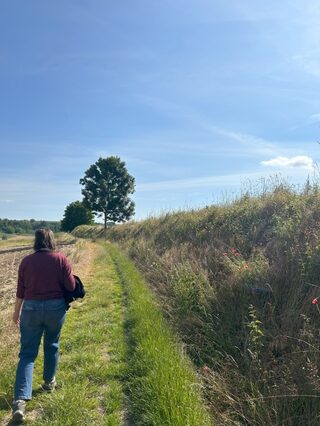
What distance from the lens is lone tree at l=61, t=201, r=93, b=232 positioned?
6481 centimetres

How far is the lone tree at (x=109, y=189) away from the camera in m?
53.4

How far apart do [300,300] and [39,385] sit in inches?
150

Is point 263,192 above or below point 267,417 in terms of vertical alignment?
above

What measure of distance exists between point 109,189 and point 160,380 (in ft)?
167

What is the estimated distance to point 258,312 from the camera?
5488mm

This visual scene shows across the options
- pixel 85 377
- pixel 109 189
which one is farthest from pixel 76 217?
pixel 85 377

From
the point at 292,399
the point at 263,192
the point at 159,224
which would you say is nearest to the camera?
the point at 292,399

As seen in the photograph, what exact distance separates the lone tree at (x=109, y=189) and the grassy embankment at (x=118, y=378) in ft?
152

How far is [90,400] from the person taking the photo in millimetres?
4211

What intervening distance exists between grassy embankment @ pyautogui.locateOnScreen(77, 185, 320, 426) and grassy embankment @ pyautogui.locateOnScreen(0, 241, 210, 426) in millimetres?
443

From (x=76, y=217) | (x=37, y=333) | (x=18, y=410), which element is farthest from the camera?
(x=76, y=217)

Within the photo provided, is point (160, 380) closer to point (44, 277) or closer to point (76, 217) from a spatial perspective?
point (44, 277)

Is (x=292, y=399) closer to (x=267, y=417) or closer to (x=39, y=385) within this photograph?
(x=267, y=417)

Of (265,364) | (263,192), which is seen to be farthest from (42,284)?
(263,192)
